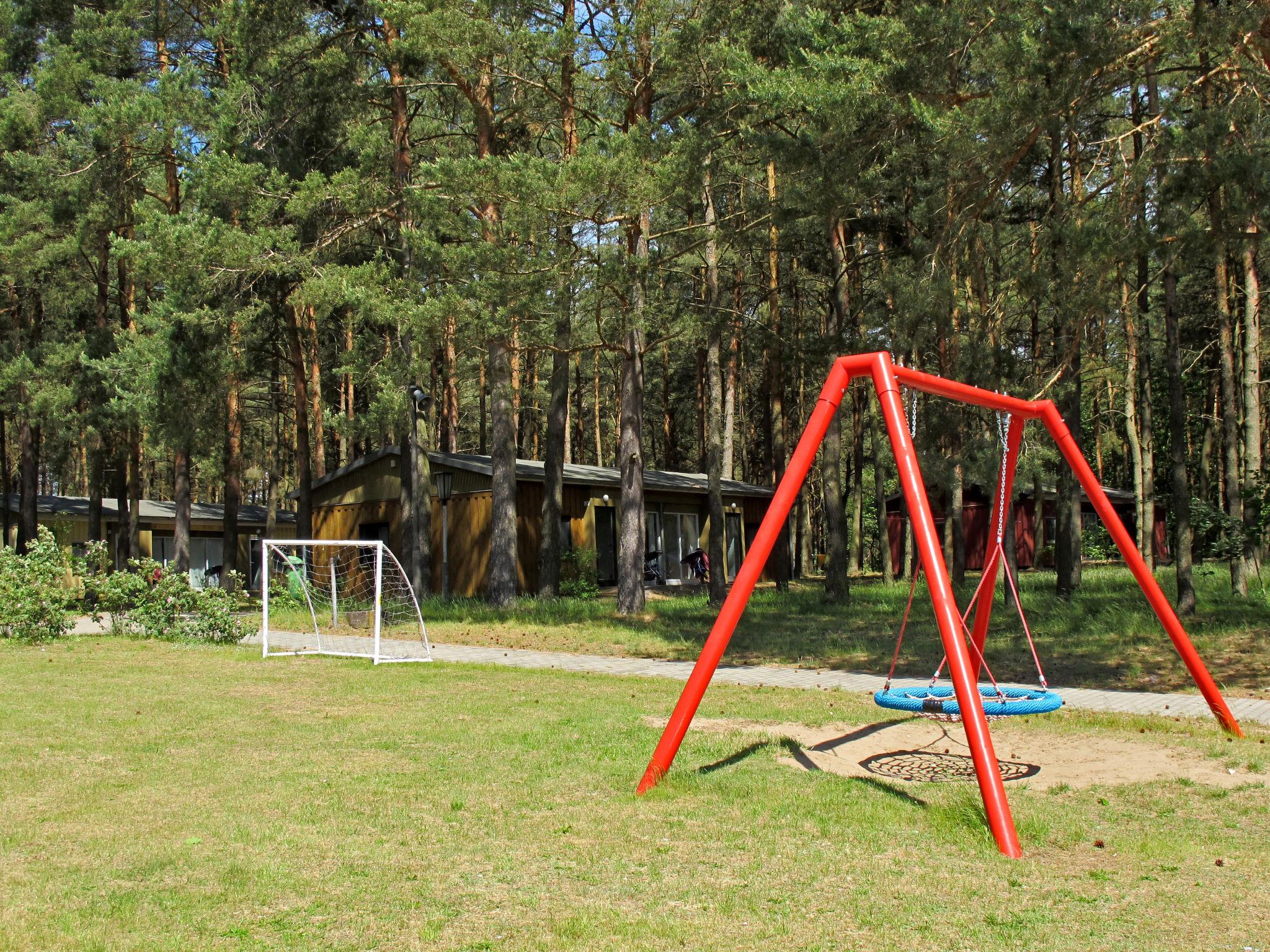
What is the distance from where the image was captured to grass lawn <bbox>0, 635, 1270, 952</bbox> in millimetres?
3957

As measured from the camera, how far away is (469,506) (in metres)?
25.5

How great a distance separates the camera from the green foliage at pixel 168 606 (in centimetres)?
1555

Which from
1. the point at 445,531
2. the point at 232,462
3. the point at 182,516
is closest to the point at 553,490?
the point at 445,531

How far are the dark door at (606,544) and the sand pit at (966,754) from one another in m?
19.0

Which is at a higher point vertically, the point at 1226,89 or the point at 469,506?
the point at 1226,89

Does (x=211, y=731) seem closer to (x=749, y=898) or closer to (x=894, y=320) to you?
(x=749, y=898)

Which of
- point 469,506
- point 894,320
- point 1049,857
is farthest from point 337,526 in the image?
point 1049,857

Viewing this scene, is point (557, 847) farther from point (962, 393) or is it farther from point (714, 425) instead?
point (714, 425)

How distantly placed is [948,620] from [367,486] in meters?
24.1

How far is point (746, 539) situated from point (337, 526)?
40.8 ft

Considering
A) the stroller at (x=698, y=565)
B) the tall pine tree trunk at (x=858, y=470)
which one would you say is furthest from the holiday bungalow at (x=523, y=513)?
the tall pine tree trunk at (x=858, y=470)

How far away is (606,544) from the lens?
1105 inches

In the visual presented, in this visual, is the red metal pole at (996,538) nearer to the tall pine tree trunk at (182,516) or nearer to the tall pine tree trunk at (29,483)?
the tall pine tree trunk at (182,516)

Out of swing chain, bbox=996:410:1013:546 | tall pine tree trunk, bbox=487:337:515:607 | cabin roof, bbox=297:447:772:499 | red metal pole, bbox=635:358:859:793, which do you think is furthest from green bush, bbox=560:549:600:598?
red metal pole, bbox=635:358:859:793
